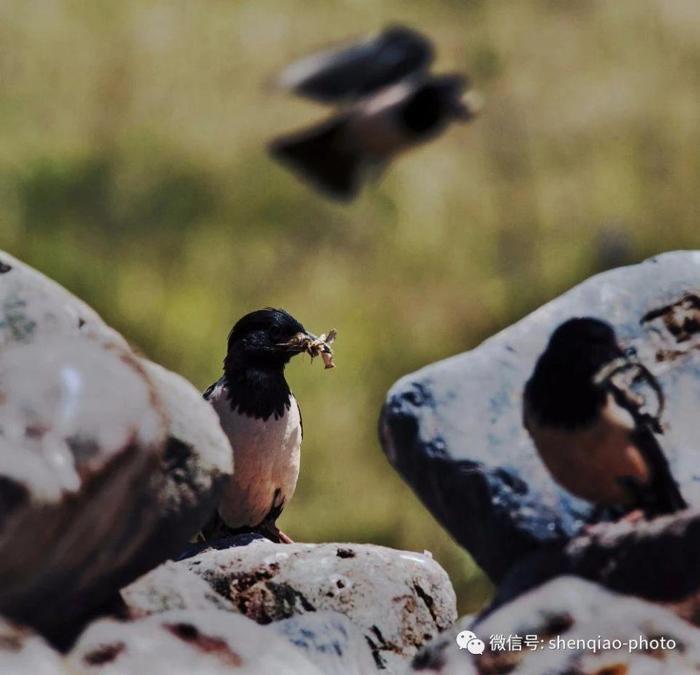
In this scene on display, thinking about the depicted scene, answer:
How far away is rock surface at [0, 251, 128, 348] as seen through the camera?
9.71ft

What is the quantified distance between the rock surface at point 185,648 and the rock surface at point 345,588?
584mm

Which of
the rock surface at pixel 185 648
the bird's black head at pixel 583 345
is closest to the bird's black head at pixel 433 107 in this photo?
the bird's black head at pixel 583 345

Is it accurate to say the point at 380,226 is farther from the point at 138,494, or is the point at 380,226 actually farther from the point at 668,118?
the point at 138,494

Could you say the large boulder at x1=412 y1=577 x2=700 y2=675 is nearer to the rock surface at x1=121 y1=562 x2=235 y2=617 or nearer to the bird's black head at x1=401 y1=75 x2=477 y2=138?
the rock surface at x1=121 y1=562 x2=235 y2=617

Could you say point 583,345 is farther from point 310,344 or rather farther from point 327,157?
point 310,344

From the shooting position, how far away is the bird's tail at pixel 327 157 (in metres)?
3.01

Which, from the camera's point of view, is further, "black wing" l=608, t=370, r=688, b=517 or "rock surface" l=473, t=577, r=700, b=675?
"black wing" l=608, t=370, r=688, b=517

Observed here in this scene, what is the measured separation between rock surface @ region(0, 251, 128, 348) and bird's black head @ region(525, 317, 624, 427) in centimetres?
77

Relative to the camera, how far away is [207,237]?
264 inches

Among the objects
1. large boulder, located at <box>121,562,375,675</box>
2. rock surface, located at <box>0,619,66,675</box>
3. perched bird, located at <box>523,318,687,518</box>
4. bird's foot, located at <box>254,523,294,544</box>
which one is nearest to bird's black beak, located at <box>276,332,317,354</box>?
bird's foot, located at <box>254,523,294,544</box>

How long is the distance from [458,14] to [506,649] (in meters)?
4.83

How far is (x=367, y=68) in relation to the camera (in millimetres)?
3084

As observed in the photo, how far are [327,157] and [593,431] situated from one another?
0.71 meters

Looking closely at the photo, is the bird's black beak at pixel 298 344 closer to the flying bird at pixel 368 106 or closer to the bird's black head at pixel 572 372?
the flying bird at pixel 368 106
